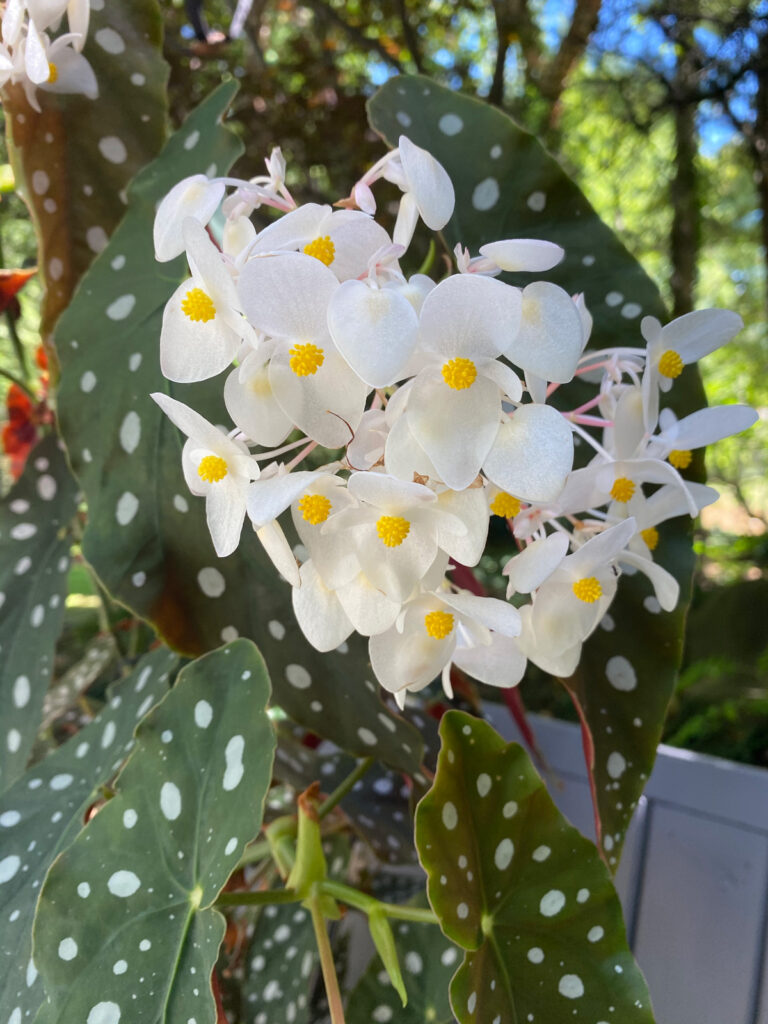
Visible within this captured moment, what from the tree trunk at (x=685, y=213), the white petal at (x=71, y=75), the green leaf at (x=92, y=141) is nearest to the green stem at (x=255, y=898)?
the green leaf at (x=92, y=141)

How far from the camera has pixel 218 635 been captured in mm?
502

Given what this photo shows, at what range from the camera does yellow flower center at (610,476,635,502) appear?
344 mm

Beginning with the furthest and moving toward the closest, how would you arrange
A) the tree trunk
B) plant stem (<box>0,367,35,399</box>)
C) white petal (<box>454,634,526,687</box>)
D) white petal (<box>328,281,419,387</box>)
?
1. the tree trunk
2. plant stem (<box>0,367,35,399</box>)
3. white petal (<box>454,634,526,687</box>)
4. white petal (<box>328,281,419,387</box>)

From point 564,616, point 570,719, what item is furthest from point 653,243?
point 564,616

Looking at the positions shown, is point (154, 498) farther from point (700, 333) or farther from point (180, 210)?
point (700, 333)

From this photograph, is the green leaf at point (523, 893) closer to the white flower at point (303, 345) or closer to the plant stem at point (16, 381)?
the white flower at point (303, 345)

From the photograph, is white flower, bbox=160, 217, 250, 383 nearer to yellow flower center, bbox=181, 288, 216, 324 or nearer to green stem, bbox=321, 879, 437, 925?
yellow flower center, bbox=181, 288, 216, 324

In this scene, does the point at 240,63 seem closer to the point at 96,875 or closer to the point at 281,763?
the point at 281,763

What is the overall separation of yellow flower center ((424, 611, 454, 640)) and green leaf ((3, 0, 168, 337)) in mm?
438

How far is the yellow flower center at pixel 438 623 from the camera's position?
1.09ft

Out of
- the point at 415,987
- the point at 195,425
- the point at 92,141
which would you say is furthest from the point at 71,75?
the point at 415,987

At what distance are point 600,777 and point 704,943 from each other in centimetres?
30

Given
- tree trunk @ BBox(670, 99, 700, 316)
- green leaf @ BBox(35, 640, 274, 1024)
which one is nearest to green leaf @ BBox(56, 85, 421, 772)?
green leaf @ BBox(35, 640, 274, 1024)

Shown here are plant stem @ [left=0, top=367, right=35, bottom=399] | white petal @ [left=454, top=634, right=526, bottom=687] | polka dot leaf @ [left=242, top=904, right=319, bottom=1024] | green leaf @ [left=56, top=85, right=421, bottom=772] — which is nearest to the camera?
white petal @ [left=454, top=634, right=526, bottom=687]
